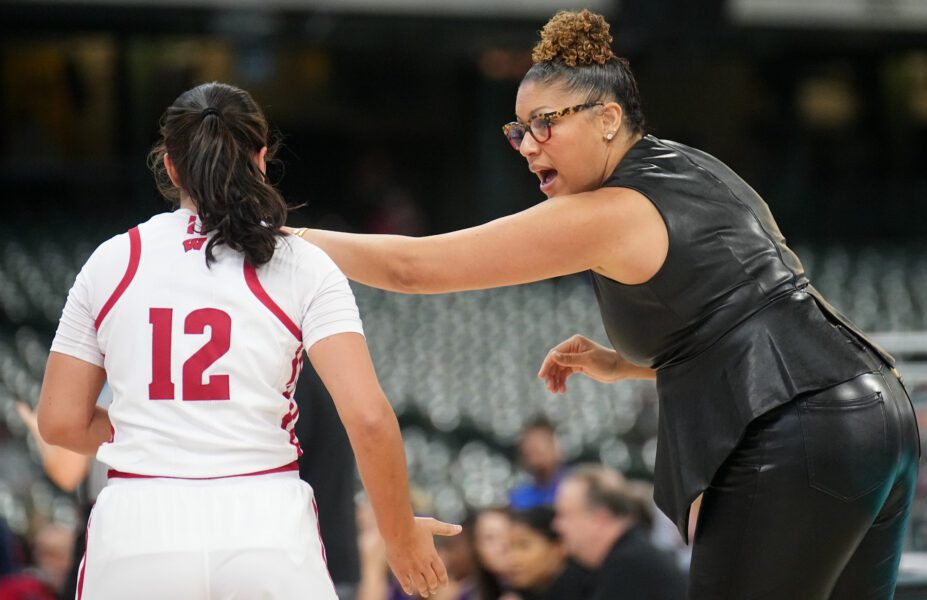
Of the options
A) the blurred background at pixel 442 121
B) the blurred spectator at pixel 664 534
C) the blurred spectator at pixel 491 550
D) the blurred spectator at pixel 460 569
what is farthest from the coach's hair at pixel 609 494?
the blurred background at pixel 442 121

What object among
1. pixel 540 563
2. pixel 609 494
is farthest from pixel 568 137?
pixel 540 563

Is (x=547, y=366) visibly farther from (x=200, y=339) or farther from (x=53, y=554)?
(x=53, y=554)

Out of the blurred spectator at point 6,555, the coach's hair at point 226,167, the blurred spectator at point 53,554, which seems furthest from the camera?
the blurred spectator at point 53,554

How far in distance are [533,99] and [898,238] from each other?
17473mm

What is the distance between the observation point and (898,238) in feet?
60.8

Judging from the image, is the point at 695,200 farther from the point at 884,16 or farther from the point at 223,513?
the point at 884,16

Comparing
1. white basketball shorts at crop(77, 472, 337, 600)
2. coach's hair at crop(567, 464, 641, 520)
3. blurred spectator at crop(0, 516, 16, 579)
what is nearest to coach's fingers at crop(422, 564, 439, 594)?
white basketball shorts at crop(77, 472, 337, 600)

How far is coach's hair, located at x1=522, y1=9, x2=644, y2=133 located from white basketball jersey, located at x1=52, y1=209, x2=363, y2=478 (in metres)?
0.67

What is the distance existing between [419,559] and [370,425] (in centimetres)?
31

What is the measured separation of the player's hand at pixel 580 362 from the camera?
276 cm

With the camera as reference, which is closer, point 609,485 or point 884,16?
point 609,485

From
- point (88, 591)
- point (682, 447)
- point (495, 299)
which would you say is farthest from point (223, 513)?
point (495, 299)

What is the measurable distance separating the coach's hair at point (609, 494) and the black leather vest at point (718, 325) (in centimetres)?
188

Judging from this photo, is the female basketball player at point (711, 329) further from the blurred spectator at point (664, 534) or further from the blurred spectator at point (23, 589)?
the blurred spectator at point (23, 589)
